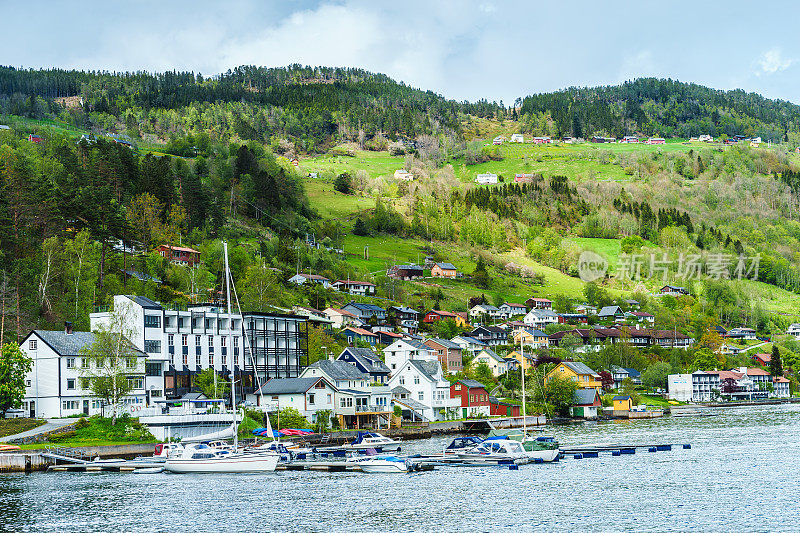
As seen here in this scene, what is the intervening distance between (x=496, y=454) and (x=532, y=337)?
95.1 metres

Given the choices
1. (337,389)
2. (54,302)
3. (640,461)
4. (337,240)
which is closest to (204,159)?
(337,240)

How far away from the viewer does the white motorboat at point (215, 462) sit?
58.7m

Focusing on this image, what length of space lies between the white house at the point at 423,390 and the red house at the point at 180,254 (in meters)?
41.4

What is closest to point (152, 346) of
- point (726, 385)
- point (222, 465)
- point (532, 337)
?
point (222, 465)

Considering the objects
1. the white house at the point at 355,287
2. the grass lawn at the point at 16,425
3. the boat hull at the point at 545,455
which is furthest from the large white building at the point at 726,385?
the grass lawn at the point at 16,425

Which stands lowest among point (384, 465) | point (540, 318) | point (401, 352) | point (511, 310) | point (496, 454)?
point (496, 454)

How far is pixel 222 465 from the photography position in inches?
2319

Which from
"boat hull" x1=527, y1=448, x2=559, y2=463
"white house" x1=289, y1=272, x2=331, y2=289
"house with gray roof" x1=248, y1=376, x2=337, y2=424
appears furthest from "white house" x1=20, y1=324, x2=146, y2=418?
"white house" x1=289, y1=272, x2=331, y2=289

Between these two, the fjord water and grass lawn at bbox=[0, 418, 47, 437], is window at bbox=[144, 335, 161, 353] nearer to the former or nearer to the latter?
grass lawn at bbox=[0, 418, 47, 437]

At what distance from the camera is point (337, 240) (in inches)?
7559

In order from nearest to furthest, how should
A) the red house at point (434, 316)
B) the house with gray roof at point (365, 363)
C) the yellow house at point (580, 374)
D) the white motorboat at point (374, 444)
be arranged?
1. the white motorboat at point (374, 444)
2. the house with gray roof at point (365, 363)
3. the yellow house at point (580, 374)
4. the red house at point (434, 316)

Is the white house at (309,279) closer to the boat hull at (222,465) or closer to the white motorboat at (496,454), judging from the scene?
the white motorboat at (496,454)

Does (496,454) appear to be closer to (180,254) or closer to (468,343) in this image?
(468,343)

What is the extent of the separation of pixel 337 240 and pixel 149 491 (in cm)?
14376
